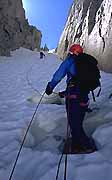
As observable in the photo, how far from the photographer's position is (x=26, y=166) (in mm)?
5164

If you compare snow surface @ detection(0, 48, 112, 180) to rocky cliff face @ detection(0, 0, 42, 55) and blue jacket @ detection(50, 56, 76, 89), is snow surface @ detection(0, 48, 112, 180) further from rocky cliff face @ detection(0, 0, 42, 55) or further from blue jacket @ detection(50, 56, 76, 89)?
rocky cliff face @ detection(0, 0, 42, 55)

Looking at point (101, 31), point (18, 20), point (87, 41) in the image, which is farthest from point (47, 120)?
point (18, 20)

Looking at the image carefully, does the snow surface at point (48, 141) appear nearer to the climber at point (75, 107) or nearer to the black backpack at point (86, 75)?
the climber at point (75, 107)

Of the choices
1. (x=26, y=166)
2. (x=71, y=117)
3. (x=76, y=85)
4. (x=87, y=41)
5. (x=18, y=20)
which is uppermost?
(x=18, y=20)

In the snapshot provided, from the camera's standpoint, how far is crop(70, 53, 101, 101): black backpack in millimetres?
5898

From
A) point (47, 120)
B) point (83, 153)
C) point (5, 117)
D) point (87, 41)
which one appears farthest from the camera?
point (87, 41)

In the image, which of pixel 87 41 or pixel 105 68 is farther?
pixel 87 41

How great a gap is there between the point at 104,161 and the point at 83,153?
1.73 feet

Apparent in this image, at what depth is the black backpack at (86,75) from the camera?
5.90 m

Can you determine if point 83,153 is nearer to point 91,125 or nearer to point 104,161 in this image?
point 104,161

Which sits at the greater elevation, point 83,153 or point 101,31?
point 101,31

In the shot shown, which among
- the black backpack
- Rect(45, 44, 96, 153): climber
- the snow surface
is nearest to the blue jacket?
Rect(45, 44, 96, 153): climber

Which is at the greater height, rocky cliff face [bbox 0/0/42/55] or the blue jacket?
rocky cliff face [bbox 0/0/42/55]

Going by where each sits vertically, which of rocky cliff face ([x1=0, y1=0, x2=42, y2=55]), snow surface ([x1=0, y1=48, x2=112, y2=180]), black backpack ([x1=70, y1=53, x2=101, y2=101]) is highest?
rocky cliff face ([x1=0, y1=0, x2=42, y2=55])
